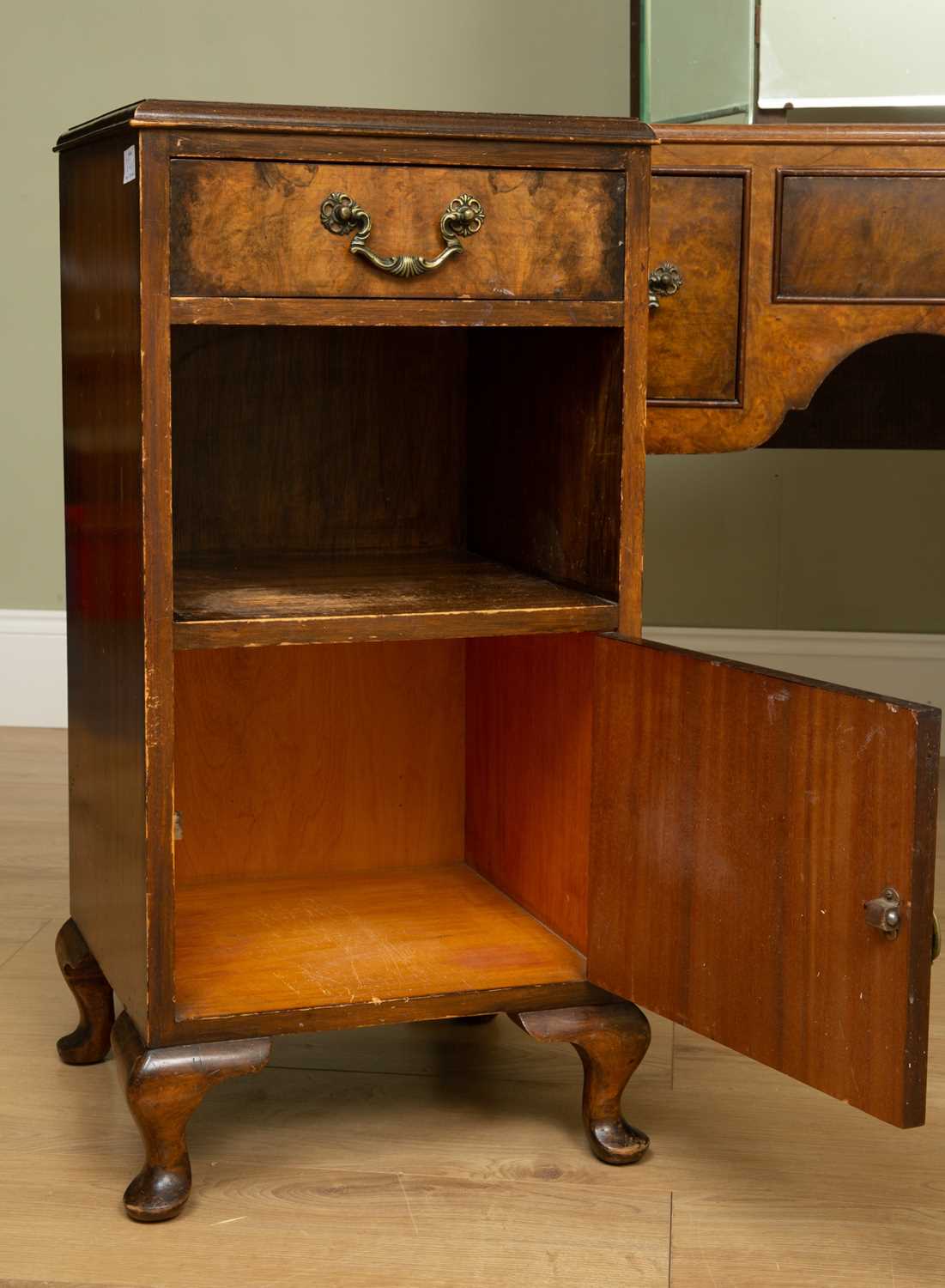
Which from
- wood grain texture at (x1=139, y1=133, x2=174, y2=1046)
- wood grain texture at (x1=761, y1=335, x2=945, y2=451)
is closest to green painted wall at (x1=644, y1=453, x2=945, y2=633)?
wood grain texture at (x1=761, y1=335, x2=945, y2=451)

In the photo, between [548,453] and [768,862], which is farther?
[548,453]

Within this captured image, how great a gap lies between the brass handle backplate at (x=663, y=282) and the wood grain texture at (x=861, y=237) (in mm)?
96

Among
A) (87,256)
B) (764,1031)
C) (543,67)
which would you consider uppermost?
(543,67)

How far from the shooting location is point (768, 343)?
4.89 ft

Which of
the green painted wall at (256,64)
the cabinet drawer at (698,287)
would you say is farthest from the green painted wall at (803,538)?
the cabinet drawer at (698,287)

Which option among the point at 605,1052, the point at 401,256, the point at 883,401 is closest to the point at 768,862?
the point at 605,1052

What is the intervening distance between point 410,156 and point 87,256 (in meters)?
0.31

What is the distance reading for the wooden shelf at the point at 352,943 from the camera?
129 cm

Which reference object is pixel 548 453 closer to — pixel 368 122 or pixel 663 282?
pixel 663 282

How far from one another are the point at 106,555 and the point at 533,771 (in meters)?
0.44

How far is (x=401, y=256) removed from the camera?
3.88 ft

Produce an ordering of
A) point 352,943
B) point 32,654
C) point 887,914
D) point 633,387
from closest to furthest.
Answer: point 887,914 < point 633,387 < point 352,943 < point 32,654

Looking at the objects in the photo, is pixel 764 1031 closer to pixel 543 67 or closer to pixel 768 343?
pixel 768 343

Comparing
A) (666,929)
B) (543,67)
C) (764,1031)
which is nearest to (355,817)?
(666,929)
